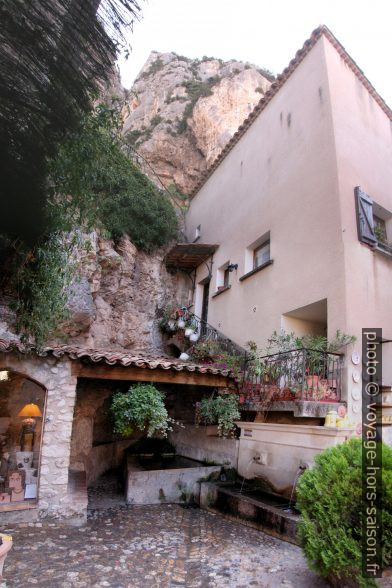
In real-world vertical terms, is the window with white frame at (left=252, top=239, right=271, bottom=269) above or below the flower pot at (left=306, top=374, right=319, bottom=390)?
above

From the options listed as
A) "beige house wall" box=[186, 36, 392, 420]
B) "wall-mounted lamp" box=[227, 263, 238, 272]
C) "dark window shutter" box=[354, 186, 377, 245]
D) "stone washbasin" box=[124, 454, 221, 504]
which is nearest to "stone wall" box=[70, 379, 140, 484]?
"stone washbasin" box=[124, 454, 221, 504]

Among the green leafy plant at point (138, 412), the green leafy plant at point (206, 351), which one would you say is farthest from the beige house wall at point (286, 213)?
the green leafy plant at point (138, 412)

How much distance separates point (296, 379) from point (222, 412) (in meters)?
1.87

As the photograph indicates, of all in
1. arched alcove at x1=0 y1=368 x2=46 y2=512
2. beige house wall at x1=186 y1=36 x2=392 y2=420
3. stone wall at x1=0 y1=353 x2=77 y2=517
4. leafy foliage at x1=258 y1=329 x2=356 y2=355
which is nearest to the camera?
stone wall at x1=0 y1=353 x2=77 y2=517

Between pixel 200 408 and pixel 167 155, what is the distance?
45.2 feet

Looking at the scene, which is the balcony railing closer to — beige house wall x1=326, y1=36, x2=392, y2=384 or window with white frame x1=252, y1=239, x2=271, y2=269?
beige house wall x1=326, y1=36, x2=392, y2=384

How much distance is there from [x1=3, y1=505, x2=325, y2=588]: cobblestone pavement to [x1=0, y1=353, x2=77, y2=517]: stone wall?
0.38m

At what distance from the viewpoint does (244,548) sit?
5312 millimetres

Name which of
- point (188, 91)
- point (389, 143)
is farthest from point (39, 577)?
point (188, 91)

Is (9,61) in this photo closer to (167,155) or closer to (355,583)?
(355,583)

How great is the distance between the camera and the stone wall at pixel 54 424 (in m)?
Result: 6.27

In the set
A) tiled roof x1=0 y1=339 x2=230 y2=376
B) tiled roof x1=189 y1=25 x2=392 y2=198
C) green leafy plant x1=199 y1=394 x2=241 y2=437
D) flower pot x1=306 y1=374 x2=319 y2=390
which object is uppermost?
tiled roof x1=189 y1=25 x2=392 y2=198

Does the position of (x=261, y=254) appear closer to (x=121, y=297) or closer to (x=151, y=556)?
(x=121, y=297)

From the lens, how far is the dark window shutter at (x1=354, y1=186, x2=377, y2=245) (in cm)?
783
